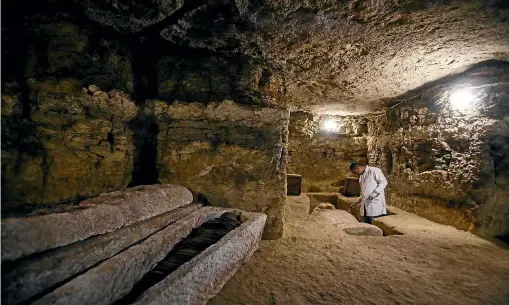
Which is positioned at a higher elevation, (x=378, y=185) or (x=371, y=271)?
(x=378, y=185)

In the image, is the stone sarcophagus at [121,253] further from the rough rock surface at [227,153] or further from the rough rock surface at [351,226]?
the rough rock surface at [351,226]

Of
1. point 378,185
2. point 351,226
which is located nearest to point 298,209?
point 351,226

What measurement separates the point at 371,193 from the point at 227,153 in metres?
2.78

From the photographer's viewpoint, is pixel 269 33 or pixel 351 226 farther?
pixel 351 226

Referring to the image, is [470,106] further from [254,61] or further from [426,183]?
[254,61]

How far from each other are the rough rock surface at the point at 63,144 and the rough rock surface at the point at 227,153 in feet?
1.33

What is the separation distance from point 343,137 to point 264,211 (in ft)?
15.5

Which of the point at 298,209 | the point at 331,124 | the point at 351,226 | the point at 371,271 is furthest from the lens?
the point at 331,124

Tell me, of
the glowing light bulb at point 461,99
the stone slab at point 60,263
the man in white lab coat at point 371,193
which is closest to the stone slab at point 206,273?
the stone slab at point 60,263

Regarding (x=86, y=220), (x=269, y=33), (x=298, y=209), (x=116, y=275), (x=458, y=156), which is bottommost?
(x=298, y=209)

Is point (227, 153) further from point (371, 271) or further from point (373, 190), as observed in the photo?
point (373, 190)

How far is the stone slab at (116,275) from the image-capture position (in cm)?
99

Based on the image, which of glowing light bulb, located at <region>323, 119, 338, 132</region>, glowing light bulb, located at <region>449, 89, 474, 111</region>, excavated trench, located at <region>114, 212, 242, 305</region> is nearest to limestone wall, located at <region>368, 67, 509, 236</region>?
glowing light bulb, located at <region>449, 89, 474, 111</region>

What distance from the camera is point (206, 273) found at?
57.5 inches
